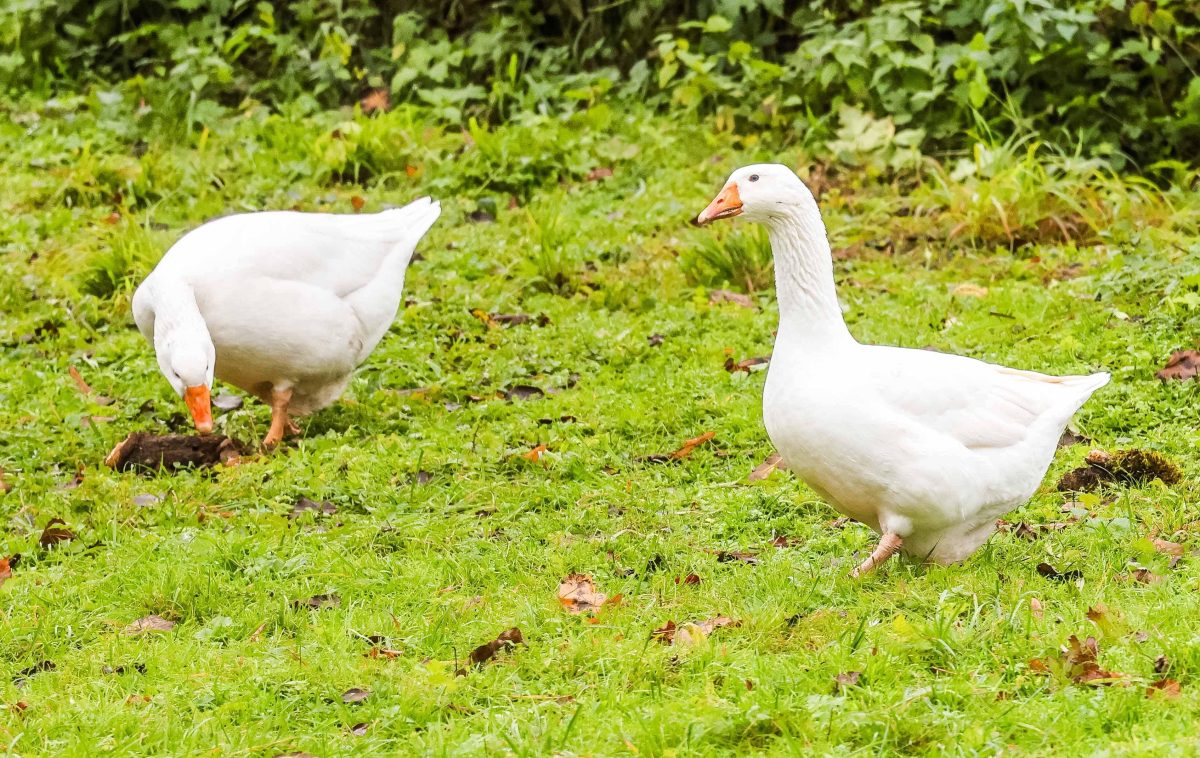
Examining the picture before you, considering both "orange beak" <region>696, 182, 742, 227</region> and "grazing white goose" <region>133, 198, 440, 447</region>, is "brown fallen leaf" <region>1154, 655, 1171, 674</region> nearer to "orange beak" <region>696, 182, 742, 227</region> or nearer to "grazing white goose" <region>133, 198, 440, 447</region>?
"orange beak" <region>696, 182, 742, 227</region>

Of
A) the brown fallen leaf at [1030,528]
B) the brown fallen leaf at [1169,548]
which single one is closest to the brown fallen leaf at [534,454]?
the brown fallen leaf at [1030,528]

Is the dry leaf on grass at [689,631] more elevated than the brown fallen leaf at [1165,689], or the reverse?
the brown fallen leaf at [1165,689]

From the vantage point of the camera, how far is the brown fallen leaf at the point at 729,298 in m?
7.83

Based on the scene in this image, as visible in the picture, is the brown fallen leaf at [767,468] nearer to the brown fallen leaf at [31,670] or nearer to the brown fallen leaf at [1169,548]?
the brown fallen leaf at [1169,548]

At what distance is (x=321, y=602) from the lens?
465 cm

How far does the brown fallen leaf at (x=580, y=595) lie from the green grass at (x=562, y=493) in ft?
0.15

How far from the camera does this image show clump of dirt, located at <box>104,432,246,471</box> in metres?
6.17

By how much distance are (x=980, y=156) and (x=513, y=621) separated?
5.69 m

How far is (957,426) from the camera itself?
4.35 meters

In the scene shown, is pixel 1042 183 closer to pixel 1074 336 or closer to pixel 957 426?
pixel 1074 336

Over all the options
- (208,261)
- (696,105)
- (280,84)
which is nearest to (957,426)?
(208,261)

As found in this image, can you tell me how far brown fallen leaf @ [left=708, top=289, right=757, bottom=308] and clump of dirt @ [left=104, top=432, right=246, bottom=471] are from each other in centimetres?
285

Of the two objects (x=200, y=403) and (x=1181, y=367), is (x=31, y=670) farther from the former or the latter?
(x=1181, y=367)

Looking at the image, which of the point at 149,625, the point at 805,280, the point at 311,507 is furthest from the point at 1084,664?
the point at 311,507
